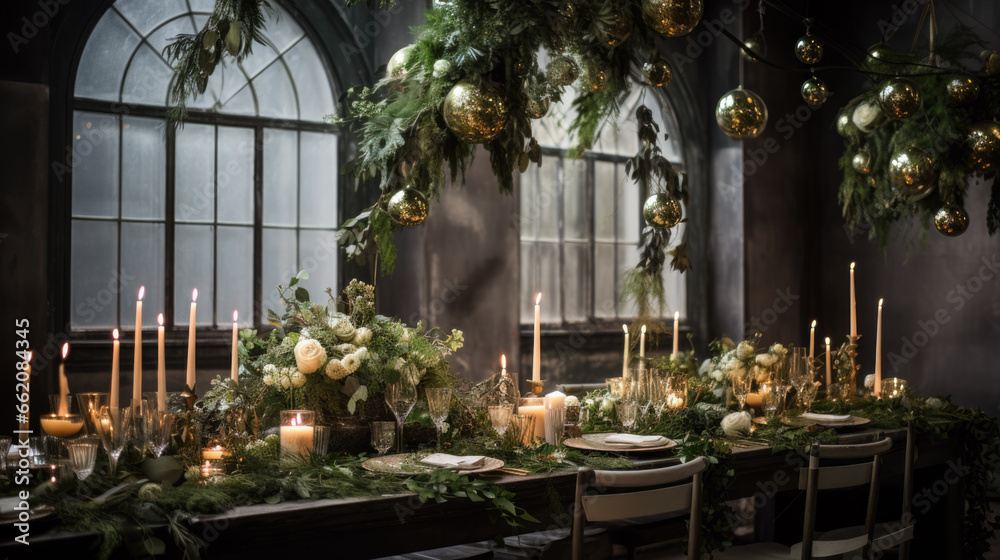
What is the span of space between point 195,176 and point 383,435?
296cm

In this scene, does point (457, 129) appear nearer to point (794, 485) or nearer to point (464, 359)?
point (794, 485)

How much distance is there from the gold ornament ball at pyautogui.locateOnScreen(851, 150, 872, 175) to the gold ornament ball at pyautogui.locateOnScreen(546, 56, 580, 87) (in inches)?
70.6

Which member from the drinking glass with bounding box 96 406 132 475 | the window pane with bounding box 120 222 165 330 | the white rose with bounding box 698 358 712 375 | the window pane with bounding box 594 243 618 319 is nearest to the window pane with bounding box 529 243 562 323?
the window pane with bounding box 594 243 618 319

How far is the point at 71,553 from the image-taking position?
1.48m

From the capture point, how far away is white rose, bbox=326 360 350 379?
221 cm

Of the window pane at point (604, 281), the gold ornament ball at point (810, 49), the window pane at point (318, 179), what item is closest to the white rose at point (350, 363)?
the gold ornament ball at point (810, 49)

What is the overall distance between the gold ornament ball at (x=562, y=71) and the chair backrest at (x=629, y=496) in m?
1.44

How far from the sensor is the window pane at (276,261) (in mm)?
4887

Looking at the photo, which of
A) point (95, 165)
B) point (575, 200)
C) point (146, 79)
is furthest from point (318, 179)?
point (575, 200)

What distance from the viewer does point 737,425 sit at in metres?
2.72

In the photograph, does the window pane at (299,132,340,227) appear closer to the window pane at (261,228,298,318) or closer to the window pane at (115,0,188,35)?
the window pane at (261,228,298,318)

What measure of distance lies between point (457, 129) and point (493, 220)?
2657mm

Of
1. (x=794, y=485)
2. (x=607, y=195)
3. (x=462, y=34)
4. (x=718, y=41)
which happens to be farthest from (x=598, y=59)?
(x=718, y=41)

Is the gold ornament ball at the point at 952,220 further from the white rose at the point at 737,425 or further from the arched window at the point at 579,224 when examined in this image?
the arched window at the point at 579,224
